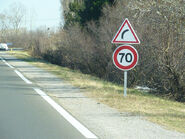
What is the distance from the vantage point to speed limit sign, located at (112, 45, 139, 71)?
413 inches

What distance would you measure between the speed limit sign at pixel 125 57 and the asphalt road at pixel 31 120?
8.27 feet

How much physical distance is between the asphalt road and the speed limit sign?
252 centimetres

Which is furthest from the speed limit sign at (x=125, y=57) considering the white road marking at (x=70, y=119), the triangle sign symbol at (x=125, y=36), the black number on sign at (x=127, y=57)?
the white road marking at (x=70, y=119)

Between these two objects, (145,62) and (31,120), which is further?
(145,62)

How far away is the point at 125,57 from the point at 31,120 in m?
3.93

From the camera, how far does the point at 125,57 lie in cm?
1053

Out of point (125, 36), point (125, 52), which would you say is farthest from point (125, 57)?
point (125, 36)

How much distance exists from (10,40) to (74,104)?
103m

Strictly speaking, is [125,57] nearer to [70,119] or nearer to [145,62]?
[70,119]

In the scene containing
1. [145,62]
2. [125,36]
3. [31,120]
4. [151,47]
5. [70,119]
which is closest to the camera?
[31,120]

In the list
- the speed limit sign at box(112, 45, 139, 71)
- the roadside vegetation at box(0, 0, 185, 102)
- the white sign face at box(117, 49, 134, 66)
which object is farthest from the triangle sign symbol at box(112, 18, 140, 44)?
the roadside vegetation at box(0, 0, 185, 102)

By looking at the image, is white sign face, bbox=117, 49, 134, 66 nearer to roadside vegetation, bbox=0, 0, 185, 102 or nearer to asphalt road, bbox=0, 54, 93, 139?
asphalt road, bbox=0, 54, 93, 139

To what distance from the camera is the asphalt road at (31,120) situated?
6641 mm

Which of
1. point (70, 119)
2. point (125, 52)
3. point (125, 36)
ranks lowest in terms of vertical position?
point (70, 119)
